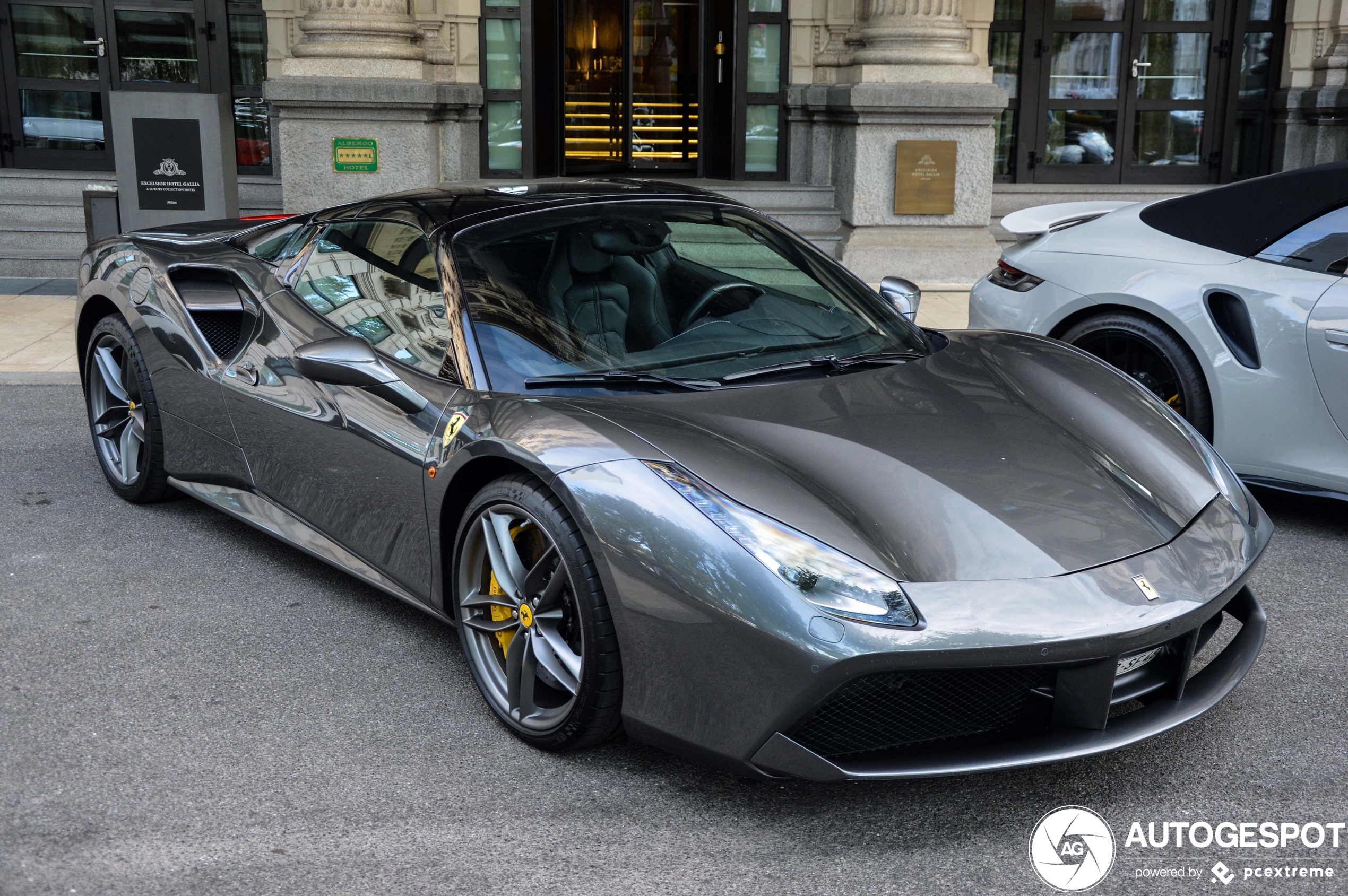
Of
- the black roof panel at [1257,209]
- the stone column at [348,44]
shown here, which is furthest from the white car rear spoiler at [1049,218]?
the stone column at [348,44]

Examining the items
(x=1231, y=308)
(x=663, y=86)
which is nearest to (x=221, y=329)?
(x=1231, y=308)

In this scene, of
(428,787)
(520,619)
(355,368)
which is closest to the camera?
(428,787)

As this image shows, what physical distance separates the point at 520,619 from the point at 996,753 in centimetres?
113

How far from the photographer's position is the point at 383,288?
146 inches

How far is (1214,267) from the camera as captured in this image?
473 cm

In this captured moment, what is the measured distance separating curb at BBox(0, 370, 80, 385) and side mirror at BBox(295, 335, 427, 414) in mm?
4195

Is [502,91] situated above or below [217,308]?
above

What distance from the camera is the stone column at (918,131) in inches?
422

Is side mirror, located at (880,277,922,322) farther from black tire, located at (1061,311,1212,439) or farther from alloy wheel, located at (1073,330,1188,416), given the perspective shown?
black tire, located at (1061,311,1212,439)

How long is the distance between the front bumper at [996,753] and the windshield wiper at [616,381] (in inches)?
41.2

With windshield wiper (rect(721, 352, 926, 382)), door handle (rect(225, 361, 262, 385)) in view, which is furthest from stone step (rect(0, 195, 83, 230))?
windshield wiper (rect(721, 352, 926, 382))

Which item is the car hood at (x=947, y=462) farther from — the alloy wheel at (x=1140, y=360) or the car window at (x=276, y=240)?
the car window at (x=276, y=240)

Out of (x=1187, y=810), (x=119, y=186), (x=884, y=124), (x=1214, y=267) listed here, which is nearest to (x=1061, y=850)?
(x=1187, y=810)

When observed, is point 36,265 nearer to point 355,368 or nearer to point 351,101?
point 351,101
